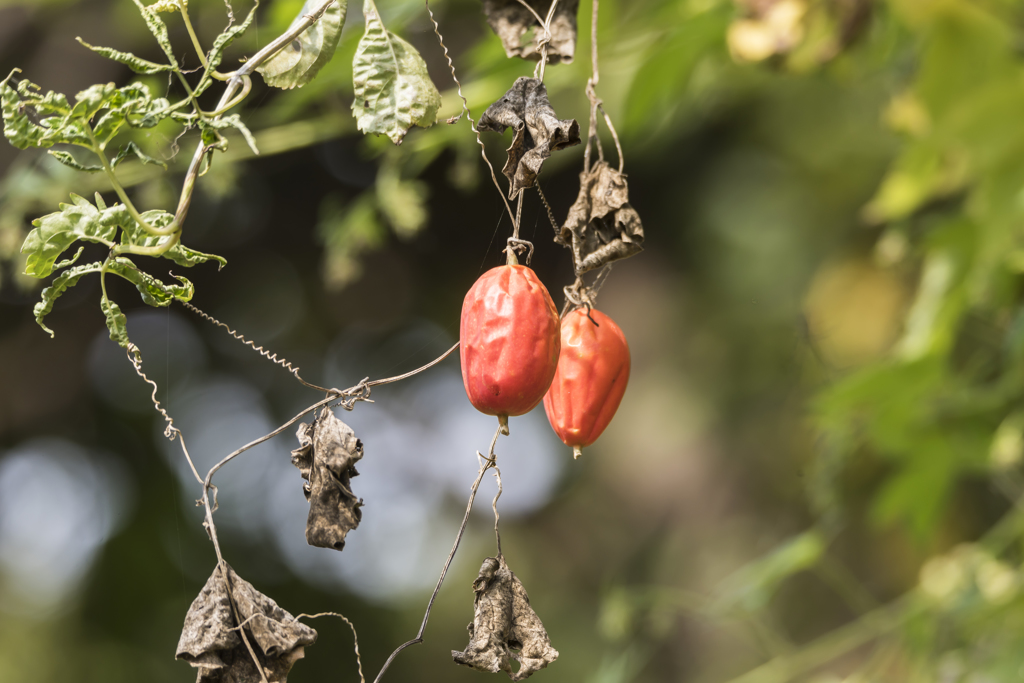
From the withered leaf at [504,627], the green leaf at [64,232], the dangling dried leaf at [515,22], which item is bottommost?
the withered leaf at [504,627]

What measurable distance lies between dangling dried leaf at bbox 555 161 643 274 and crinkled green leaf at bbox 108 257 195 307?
136 millimetres

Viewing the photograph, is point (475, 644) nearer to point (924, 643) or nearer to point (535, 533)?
point (924, 643)

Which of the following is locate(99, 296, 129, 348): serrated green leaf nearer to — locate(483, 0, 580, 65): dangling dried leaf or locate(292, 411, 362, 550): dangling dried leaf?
locate(292, 411, 362, 550): dangling dried leaf

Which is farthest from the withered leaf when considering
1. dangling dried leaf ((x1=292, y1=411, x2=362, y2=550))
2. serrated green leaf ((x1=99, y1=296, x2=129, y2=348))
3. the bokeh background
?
the bokeh background

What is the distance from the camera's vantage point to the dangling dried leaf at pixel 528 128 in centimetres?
24

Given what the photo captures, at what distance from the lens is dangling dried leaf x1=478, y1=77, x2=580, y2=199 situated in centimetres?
24

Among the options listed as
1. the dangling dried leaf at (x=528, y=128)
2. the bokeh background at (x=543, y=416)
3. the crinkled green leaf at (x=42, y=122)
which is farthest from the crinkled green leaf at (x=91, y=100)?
the bokeh background at (x=543, y=416)

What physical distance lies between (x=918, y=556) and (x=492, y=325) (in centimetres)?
131

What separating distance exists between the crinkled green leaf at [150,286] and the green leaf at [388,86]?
89 mm

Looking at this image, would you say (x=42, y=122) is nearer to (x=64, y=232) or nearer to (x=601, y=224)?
(x=64, y=232)

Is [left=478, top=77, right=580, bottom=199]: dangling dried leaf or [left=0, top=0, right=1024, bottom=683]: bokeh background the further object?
[left=0, top=0, right=1024, bottom=683]: bokeh background

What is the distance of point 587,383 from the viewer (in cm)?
31

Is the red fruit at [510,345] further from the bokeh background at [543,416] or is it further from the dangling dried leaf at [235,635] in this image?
the bokeh background at [543,416]

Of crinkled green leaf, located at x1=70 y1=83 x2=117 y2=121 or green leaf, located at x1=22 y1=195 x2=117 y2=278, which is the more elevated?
crinkled green leaf, located at x1=70 y1=83 x2=117 y2=121
